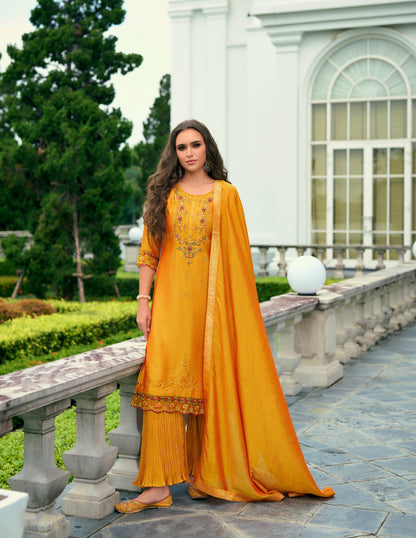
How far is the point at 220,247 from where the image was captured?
337 centimetres

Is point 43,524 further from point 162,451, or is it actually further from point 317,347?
point 317,347

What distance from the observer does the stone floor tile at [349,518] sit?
315 centimetres

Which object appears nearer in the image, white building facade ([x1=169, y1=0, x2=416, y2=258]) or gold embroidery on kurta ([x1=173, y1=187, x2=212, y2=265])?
gold embroidery on kurta ([x1=173, y1=187, x2=212, y2=265])

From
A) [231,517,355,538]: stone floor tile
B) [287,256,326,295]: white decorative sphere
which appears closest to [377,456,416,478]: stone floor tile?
[231,517,355,538]: stone floor tile

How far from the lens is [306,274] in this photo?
615cm

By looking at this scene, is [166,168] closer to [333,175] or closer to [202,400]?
[202,400]

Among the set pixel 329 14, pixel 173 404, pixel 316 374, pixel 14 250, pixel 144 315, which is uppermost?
pixel 329 14

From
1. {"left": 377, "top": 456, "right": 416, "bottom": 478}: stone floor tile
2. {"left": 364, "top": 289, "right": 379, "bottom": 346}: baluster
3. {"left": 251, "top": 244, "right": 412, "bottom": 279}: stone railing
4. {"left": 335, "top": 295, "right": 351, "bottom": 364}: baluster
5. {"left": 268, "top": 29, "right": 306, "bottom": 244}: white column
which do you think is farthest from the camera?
{"left": 268, "top": 29, "right": 306, "bottom": 244}: white column

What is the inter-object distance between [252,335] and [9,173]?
1047 centimetres

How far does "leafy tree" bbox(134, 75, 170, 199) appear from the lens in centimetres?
2650

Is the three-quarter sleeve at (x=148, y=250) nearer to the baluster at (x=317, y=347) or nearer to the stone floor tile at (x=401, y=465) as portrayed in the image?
the stone floor tile at (x=401, y=465)

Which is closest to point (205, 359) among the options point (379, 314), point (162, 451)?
point (162, 451)

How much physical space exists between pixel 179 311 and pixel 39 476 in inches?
37.2

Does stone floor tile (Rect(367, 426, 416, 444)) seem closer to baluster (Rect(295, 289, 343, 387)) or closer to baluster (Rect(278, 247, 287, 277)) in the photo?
baluster (Rect(295, 289, 343, 387))
